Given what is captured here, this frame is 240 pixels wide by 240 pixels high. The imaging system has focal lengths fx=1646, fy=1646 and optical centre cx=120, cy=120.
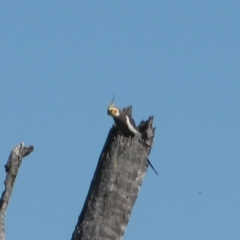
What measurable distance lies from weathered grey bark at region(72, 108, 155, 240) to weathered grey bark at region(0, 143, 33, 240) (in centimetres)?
86

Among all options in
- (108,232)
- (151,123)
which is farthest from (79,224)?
(151,123)

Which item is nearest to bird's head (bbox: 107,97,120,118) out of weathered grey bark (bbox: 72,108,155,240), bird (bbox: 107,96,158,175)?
bird (bbox: 107,96,158,175)

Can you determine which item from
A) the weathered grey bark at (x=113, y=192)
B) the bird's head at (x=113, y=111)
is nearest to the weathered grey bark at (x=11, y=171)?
the weathered grey bark at (x=113, y=192)

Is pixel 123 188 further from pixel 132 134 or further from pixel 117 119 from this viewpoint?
pixel 117 119

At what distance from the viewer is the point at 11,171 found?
18047mm

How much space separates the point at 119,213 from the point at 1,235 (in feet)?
4.36

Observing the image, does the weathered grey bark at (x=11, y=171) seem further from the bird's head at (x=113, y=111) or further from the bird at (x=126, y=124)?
the bird's head at (x=113, y=111)

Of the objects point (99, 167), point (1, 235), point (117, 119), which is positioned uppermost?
point (117, 119)

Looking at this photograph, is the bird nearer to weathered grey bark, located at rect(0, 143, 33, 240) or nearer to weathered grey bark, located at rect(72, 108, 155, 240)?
weathered grey bark, located at rect(72, 108, 155, 240)

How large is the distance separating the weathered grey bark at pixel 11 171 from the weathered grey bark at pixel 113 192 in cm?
86

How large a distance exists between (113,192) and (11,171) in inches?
45.1

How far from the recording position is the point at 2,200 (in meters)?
17.9

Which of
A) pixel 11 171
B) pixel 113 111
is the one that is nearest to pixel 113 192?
pixel 11 171

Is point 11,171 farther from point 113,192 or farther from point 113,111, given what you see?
point 113,111
